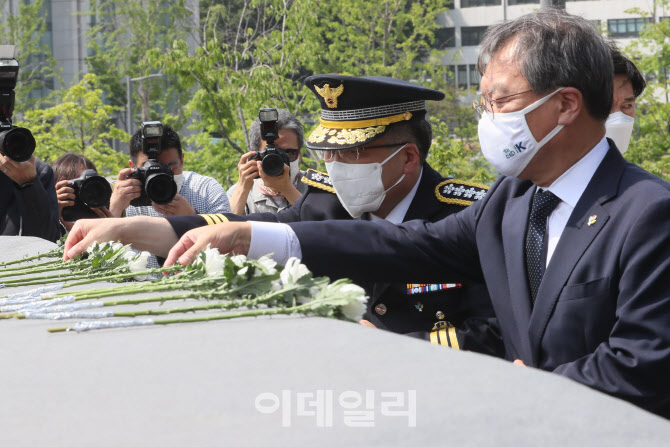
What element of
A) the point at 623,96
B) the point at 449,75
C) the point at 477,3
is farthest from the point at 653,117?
the point at 477,3

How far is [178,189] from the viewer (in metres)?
5.23

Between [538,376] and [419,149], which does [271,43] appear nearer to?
[419,149]

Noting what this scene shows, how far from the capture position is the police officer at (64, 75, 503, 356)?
318 cm

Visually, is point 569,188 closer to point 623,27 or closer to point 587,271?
point 587,271

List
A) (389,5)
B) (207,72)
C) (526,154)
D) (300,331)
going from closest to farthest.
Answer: (300,331) → (526,154) → (207,72) → (389,5)

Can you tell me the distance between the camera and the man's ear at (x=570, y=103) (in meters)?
2.27

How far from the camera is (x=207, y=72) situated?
11.1 m

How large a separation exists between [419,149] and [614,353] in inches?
65.3

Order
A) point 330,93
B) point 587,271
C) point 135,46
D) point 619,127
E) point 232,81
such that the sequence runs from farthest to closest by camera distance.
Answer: point 135,46
point 232,81
point 619,127
point 330,93
point 587,271

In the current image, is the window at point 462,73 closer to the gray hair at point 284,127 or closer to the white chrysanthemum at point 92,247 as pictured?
the gray hair at point 284,127

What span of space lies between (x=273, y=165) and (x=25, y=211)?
1424 mm

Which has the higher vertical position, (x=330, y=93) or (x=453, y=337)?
(x=330, y=93)

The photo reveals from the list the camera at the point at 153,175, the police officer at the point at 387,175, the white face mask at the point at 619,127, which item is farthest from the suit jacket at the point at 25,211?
the white face mask at the point at 619,127

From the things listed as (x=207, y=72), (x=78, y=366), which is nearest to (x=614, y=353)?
(x=78, y=366)
